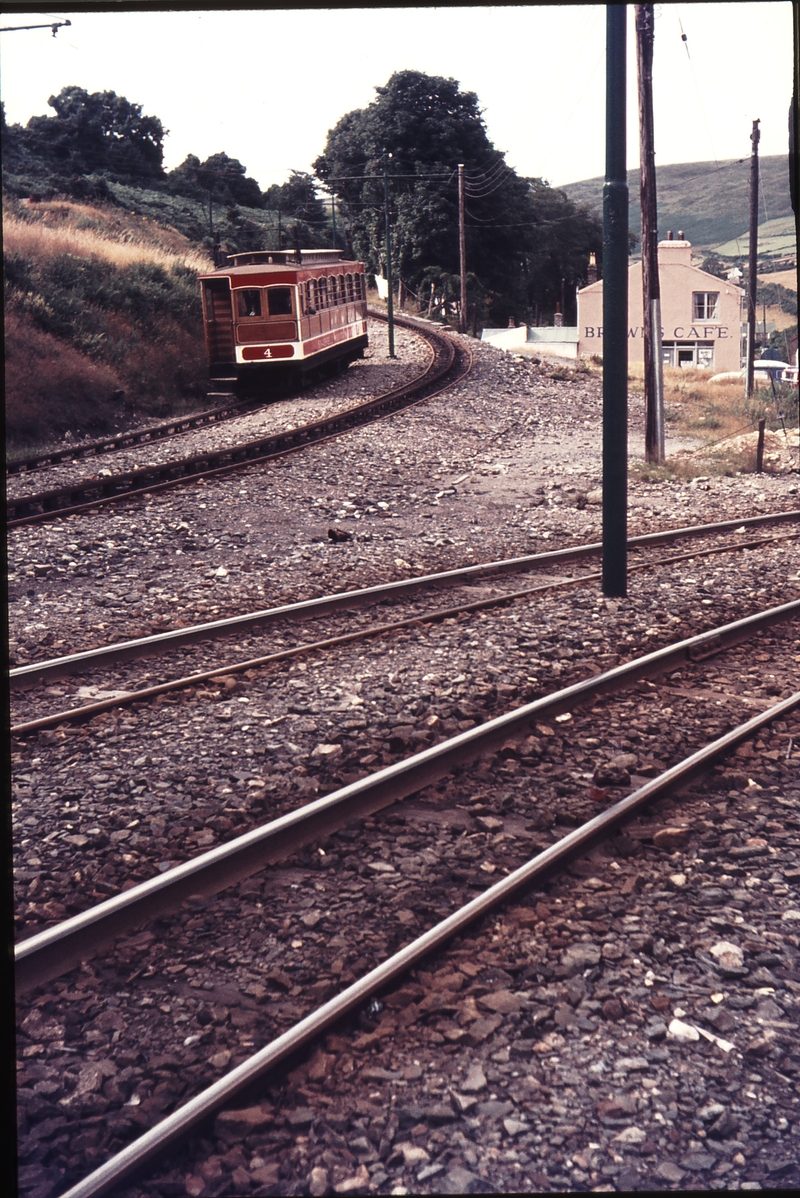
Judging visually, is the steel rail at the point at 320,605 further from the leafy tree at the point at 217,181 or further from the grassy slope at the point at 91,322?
the leafy tree at the point at 217,181

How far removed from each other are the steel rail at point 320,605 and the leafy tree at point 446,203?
348 inches

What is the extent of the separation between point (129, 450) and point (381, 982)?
12555 millimetres

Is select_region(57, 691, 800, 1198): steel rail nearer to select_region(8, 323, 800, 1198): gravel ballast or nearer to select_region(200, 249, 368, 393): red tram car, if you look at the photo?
select_region(8, 323, 800, 1198): gravel ballast

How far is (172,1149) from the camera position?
2.61 meters

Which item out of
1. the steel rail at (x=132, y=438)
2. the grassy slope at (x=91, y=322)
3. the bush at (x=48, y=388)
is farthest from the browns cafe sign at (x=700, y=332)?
the bush at (x=48, y=388)

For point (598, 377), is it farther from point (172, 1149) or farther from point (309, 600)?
point (172, 1149)

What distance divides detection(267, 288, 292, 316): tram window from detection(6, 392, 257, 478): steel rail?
1.75 metres

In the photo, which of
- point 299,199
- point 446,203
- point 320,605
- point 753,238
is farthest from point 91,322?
point 753,238

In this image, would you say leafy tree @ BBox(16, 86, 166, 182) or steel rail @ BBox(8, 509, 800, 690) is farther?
leafy tree @ BBox(16, 86, 166, 182)

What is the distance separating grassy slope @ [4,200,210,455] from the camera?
16453 millimetres

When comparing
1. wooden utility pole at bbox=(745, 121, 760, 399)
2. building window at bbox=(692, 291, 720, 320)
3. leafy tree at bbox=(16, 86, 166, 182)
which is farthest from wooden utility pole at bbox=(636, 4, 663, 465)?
building window at bbox=(692, 291, 720, 320)

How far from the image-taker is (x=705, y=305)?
40.6m

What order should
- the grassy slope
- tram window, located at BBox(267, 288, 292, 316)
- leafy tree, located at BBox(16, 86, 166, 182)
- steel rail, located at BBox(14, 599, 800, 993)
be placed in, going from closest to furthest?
steel rail, located at BBox(14, 599, 800, 993), the grassy slope, tram window, located at BBox(267, 288, 292, 316), leafy tree, located at BBox(16, 86, 166, 182)

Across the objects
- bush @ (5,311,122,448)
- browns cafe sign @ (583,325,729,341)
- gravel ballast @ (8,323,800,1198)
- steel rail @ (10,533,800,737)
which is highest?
browns cafe sign @ (583,325,729,341)
